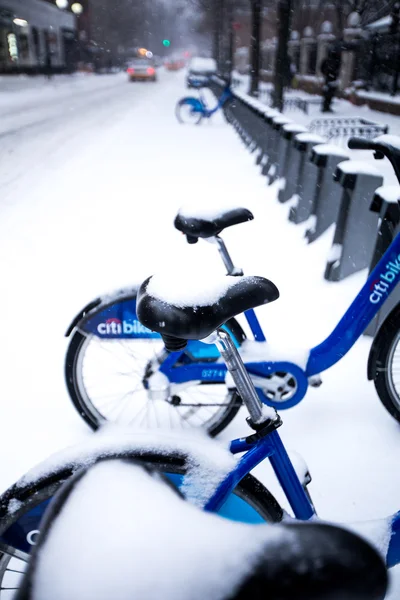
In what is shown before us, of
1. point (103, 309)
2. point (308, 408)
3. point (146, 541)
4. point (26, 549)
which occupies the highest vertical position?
point (146, 541)

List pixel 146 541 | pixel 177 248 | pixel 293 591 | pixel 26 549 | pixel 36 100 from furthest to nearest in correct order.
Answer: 1. pixel 36 100
2. pixel 177 248
3. pixel 26 549
4. pixel 146 541
5. pixel 293 591

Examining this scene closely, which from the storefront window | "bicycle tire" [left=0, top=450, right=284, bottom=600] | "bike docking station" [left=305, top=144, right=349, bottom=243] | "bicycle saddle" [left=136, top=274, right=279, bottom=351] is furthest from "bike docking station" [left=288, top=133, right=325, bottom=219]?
the storefront window

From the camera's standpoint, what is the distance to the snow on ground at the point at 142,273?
8.32 ft

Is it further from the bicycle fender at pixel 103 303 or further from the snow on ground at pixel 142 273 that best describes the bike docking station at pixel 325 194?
the bicycle fender at pixel 103 303

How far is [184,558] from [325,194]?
Result: 499cm

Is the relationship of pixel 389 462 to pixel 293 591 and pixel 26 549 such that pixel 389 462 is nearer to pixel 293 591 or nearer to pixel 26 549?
pixel 26 549

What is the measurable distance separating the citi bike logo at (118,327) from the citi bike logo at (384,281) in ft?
3.51

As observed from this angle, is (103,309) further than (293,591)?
Yes

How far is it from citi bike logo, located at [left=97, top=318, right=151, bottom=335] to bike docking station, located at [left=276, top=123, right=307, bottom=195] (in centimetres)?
489

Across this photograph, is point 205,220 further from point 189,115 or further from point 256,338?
point 189,115

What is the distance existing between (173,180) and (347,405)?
5931mm

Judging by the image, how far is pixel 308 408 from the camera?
290cm

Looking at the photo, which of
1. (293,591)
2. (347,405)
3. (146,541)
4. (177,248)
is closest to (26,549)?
(146,541)

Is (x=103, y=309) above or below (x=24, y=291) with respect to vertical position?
above
